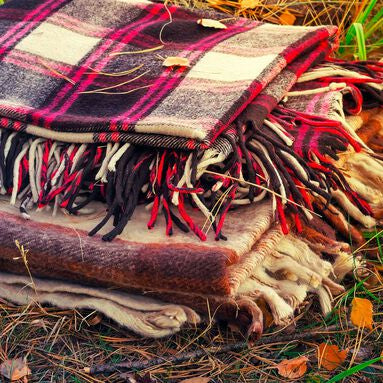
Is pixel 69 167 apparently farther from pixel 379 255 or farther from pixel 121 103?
pixel 379 255

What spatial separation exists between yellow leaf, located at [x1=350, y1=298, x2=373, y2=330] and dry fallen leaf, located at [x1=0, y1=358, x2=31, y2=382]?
623 mm

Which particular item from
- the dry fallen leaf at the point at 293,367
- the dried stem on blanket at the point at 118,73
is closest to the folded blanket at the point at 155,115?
the dried stem on blanket at the point at 118,73

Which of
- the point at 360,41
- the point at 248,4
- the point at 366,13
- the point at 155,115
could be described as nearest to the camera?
the point at 155,115

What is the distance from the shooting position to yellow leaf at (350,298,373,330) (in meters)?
1.48

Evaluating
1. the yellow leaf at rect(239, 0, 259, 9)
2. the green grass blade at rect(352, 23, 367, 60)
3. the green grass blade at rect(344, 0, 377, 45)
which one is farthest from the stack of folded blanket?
the yellow leaf at rect(239, 0, 259, 9)

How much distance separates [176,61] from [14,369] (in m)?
0.84

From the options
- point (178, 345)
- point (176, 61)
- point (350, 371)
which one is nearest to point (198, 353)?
point (178, 345)

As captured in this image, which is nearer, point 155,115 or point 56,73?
point 155,115

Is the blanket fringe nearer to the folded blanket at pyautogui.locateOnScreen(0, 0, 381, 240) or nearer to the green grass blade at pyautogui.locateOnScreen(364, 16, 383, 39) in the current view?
the folded blanket at pyautogui.locateOnScreen(0, 0, 381, 240)

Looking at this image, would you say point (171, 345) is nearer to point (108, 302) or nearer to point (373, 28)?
point (108, 302)

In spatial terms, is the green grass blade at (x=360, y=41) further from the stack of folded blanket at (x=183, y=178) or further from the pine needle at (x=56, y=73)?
the pine needle at (x=56, y=73)

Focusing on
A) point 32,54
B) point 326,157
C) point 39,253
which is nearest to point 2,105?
point 32,54

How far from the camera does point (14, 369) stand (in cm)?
140

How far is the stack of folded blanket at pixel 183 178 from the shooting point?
1.45 meters
